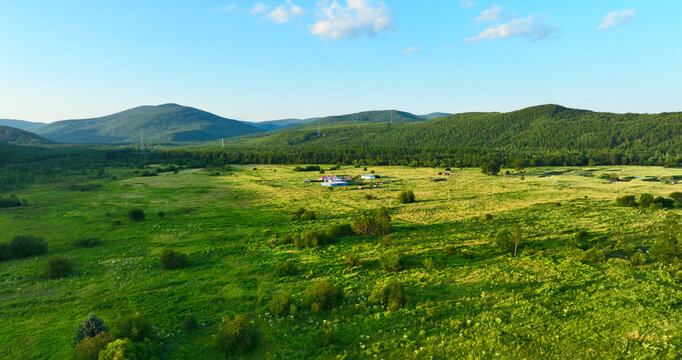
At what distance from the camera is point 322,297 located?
23.0m

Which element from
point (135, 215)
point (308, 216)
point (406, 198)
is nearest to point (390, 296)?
point (308, 216)

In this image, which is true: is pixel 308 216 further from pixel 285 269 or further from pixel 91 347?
pixel 91 347

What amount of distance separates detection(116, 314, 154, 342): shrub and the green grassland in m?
1.61

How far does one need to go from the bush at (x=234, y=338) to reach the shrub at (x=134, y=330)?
456 cm

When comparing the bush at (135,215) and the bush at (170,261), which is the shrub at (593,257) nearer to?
the bush at (170,261)

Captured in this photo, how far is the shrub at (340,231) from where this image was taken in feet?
138

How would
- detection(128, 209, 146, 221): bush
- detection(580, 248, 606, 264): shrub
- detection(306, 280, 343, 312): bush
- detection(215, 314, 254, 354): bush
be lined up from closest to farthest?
detection(215, 314, 254, 354): bush → detection(306, 280, 343, 312): bush → detection(580, 248, 606, 264): shrub → detection(128, 209, 146, 221): bush

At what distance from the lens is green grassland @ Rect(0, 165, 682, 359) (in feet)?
62.1

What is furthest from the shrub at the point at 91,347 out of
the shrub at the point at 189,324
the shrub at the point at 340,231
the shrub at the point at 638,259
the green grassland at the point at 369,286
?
the shrub at the point at 638,259

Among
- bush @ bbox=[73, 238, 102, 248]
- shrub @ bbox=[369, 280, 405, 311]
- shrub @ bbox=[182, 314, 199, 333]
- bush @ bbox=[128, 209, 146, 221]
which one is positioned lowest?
shrub @ bbox=[182, 314, 199, 333]

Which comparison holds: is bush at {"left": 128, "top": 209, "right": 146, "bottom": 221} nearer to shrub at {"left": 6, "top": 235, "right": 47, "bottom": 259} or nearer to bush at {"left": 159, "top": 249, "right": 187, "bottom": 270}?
shrub at {"left": 6, "top": 235, "right": 47, "bottom": 259}

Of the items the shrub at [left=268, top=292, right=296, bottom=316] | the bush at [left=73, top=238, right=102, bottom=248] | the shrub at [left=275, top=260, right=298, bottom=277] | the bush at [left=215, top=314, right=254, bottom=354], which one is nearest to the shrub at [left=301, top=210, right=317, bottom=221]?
the shrub at [left=275, top=260, right=298, bottom=277]

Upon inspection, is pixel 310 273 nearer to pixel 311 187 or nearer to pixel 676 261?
pixel 676 261

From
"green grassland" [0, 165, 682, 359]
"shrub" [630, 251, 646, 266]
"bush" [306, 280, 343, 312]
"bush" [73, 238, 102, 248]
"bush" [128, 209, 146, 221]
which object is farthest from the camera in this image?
"bush" [128, 209, 146, 221]
